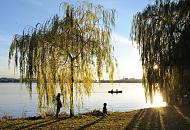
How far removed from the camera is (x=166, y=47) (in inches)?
984

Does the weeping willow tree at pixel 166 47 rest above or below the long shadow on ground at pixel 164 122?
above

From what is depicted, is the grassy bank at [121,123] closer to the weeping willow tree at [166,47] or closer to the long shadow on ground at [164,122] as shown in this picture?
the long shadow on ground at [164,122]

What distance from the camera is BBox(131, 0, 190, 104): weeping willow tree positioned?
2412cm

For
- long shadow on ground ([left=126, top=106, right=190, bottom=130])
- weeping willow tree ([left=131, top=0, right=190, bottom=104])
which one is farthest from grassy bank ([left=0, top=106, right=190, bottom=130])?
weeping willow tree ([left=131, top=0, right=190, bottom=104])

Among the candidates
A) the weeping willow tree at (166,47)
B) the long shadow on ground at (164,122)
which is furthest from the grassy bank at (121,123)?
the weeping willow tree at (166,47)

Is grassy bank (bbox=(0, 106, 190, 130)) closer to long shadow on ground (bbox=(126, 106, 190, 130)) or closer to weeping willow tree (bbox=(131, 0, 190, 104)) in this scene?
long shadow on ground (bbox=(126, 106, 190, 130))

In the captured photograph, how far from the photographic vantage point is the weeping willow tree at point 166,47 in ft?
79.2

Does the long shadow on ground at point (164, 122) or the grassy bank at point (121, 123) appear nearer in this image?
the long shadow on ground at point (164, 122)

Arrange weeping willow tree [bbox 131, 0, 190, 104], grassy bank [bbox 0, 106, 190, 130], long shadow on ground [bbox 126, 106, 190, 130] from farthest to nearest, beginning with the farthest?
1. weeping willow tree [bbox 131, 0, 190, 104]
2. grassy bank [bbox 0, 106, 190, 130]
3. long shadow on ground [bbox 126, 106, 190, 130]

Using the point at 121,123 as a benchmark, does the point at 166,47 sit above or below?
above

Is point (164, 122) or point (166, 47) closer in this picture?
point (164, 122)

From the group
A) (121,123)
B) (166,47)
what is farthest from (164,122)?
(166,47)

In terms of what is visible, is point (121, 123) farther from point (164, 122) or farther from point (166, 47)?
point (166, 47)

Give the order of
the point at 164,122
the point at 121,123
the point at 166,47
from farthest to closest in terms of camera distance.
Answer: the point at 166,47, the point at 121,123, the point at 164,122
